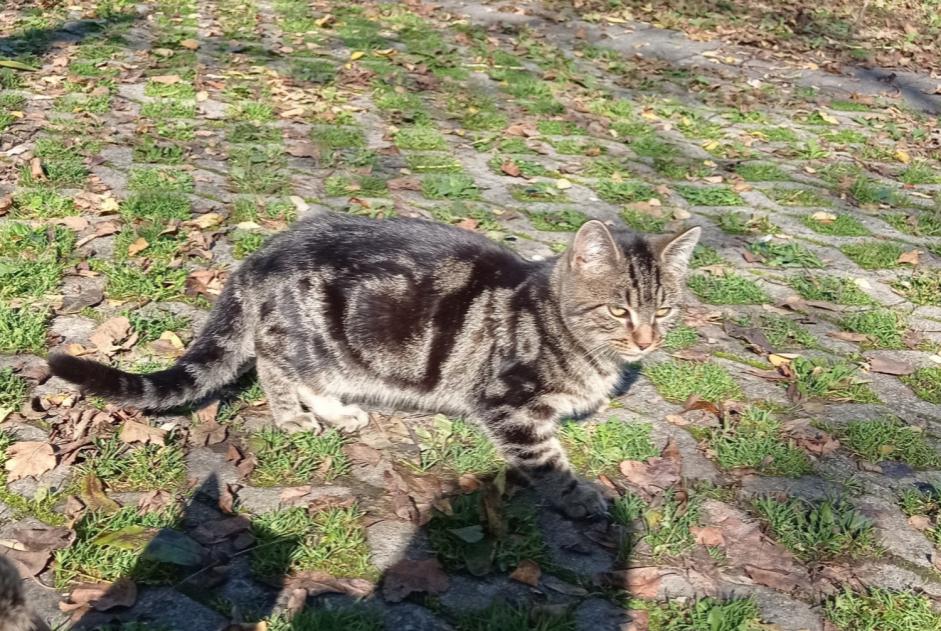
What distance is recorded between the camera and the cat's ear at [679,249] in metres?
4.17

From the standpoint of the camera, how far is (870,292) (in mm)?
5898

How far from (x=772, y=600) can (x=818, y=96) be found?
8477 millimetres

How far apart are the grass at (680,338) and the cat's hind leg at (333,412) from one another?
1.95 meters

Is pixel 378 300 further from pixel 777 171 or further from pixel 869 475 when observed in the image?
pixel 777 171

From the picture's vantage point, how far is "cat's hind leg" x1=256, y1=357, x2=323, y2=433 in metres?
Result: 4.12

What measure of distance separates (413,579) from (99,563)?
3.95 feet

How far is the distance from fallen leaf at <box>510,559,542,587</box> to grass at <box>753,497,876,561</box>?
3.63ft

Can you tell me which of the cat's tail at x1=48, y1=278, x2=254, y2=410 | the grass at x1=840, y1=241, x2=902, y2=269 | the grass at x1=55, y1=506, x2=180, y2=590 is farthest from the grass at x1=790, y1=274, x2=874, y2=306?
the grass at x1=55, y1=506, x2=180, y2=590

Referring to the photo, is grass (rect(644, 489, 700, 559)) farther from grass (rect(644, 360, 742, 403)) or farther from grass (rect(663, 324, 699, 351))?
grass (rect(663, 324, 699, 351))

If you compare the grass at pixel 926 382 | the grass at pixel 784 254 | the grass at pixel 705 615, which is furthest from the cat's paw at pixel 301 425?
the grass at pixel 784 254

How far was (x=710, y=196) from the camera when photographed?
722cm

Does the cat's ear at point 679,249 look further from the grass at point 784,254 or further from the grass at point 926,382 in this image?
the grass at point 784,254

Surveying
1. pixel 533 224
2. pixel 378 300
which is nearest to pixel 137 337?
pixel 378 300

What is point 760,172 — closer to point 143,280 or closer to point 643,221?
point 643,221
